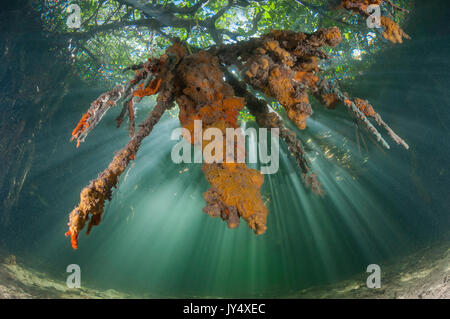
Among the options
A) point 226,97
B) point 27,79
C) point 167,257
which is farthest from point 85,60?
point 167,257

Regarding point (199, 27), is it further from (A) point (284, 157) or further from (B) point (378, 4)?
(A) point (284, 157)

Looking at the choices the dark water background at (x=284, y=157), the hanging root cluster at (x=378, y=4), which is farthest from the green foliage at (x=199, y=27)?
the hanging root cluster at (x=378, y=4)

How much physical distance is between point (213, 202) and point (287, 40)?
223 centimetres

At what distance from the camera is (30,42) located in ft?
19.8

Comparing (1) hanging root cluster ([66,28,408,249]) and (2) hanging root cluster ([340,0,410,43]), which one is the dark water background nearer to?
(1) hanging root cluster ([66,28,408,249])

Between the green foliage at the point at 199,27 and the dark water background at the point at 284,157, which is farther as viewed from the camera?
the dark water background at the point at 284,157

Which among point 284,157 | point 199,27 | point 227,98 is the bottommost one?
point 227,98

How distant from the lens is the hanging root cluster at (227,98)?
5.91ft

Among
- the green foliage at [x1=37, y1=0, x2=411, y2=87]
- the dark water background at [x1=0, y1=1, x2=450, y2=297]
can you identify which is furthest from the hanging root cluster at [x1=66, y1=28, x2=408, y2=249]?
the green foliage at [x1=37, y1=0, x2=411, y2=87]

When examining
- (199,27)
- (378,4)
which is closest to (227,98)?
(378,4)

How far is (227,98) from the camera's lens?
2.20 meters

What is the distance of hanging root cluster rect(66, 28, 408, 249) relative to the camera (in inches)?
71.0

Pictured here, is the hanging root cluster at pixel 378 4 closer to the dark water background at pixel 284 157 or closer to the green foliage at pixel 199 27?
the green foliage at pixel 199 27

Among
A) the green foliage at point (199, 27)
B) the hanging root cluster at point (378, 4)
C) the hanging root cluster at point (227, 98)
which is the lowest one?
the hanging root cluster at point (227, 98)
